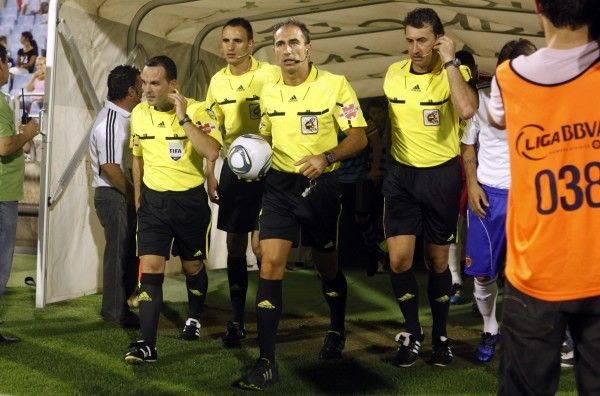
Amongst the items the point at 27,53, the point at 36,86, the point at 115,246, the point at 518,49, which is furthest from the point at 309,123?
the point at 27,53

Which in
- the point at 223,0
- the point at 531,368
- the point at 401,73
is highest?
the point at 223,0

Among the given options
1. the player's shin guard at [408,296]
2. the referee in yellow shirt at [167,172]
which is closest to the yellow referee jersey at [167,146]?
the referee in yellow shirt at [167,172]

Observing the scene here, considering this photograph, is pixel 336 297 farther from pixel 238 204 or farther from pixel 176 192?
pixel 176 192

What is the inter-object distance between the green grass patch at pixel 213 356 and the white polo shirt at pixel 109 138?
1.36 metres

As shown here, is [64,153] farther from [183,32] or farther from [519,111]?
[519,111]

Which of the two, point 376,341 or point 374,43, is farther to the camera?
point 374,43

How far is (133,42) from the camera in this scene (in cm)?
904

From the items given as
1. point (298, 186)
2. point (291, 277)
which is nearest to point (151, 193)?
point (298, 186)

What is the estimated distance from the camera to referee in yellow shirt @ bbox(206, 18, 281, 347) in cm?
671

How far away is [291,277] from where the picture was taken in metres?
11.0

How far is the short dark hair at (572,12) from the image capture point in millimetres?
2797

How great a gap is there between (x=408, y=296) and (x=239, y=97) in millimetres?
1982

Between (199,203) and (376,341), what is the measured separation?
5.67 ft

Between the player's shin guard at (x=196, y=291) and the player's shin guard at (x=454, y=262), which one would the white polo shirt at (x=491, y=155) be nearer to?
the player's shin guard at (x=196, y=291)
